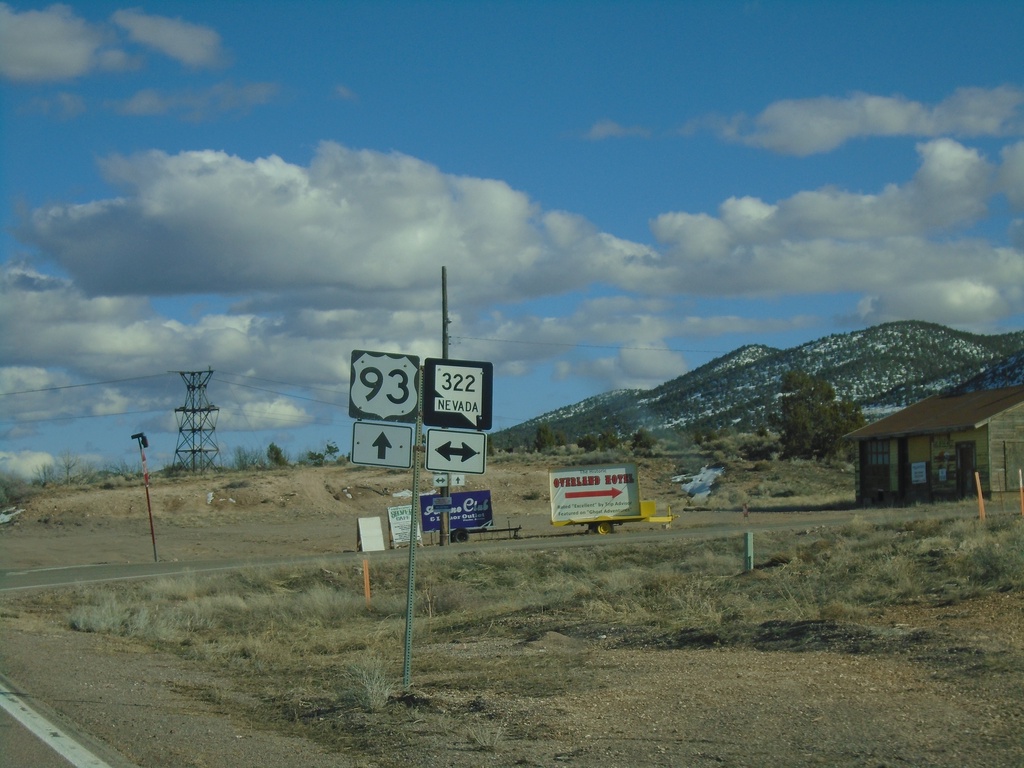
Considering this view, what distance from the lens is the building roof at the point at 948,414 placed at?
38.9 m

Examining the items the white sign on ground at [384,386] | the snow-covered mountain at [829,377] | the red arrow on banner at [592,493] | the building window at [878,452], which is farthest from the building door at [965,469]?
the snow-covered mountain at [829,377]

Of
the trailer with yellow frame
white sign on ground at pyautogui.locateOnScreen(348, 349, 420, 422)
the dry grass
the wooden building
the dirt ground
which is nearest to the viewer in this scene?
the dirt ground

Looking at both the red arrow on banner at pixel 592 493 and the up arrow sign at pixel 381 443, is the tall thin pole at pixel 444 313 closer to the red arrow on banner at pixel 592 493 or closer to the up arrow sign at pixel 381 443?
the red arrow on banner at pixel 592 493

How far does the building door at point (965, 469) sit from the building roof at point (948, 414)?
0.77 meters

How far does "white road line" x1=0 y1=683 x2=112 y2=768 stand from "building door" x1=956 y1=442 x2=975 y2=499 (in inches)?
1432

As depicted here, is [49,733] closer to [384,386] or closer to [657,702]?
[384,386]

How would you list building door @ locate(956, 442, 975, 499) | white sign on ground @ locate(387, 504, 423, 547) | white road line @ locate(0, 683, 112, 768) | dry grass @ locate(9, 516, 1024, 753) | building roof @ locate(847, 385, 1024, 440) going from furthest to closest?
building door @ locate(956, 442, 975, 499), building roof @ locate(847, 385, 1024, 440), white sign on ground @ locate(387, 504, 423, 547), dry grass @ locate(9, 516, 1024, 753), white road line @ locate(0, 683, 112, 768)

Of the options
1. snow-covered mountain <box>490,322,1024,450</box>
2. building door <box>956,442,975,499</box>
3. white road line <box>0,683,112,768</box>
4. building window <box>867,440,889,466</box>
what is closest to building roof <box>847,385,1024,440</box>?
building window <box>867,440,889,466</box>

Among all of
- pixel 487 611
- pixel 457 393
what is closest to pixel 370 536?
pixel 487 611

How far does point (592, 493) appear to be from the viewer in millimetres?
40500

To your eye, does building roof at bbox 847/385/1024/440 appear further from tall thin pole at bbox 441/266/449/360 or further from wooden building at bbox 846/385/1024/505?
tall thin pole at bbox 441/266/449/360

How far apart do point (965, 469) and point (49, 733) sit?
37.6m

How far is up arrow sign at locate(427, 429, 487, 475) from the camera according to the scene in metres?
10.1

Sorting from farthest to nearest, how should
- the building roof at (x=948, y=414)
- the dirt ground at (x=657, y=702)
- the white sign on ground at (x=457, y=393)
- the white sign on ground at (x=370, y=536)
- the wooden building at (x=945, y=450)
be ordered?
the building roof at (x=948, y=414) < the wooden building at (x=945, y=450) < the white sign on ground at (x=370, y=536) < the white sign on ground at (x=457, y=393) < the dirt ground at (x=657, y=702)
